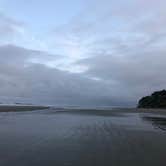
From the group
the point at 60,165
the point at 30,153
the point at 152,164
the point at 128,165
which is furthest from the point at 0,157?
the point at 152,164

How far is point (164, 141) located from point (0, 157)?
1019 centimetres

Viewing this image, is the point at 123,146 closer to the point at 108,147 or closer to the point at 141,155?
the point at 108,147

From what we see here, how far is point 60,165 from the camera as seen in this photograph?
1085cm

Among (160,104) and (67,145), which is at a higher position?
(160,104)

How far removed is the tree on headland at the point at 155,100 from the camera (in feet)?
394

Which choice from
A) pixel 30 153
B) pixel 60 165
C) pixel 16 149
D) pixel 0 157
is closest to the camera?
pixel 60 165

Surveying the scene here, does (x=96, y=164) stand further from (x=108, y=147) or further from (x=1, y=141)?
(x=1, y=141)

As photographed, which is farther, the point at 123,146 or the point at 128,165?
the point at 123,146

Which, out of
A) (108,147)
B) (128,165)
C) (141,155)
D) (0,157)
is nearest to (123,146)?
(108,147)

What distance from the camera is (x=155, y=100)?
5054 inches

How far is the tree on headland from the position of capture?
12000 cm

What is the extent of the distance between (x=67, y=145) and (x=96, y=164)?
4830mm

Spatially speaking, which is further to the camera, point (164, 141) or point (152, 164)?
point (164, 141)

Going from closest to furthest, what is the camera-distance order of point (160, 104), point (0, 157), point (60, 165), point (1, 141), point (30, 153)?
point (60, 165) → point (0, 157) → point (30, 153) → point (1, 141) → point (160, 104)
